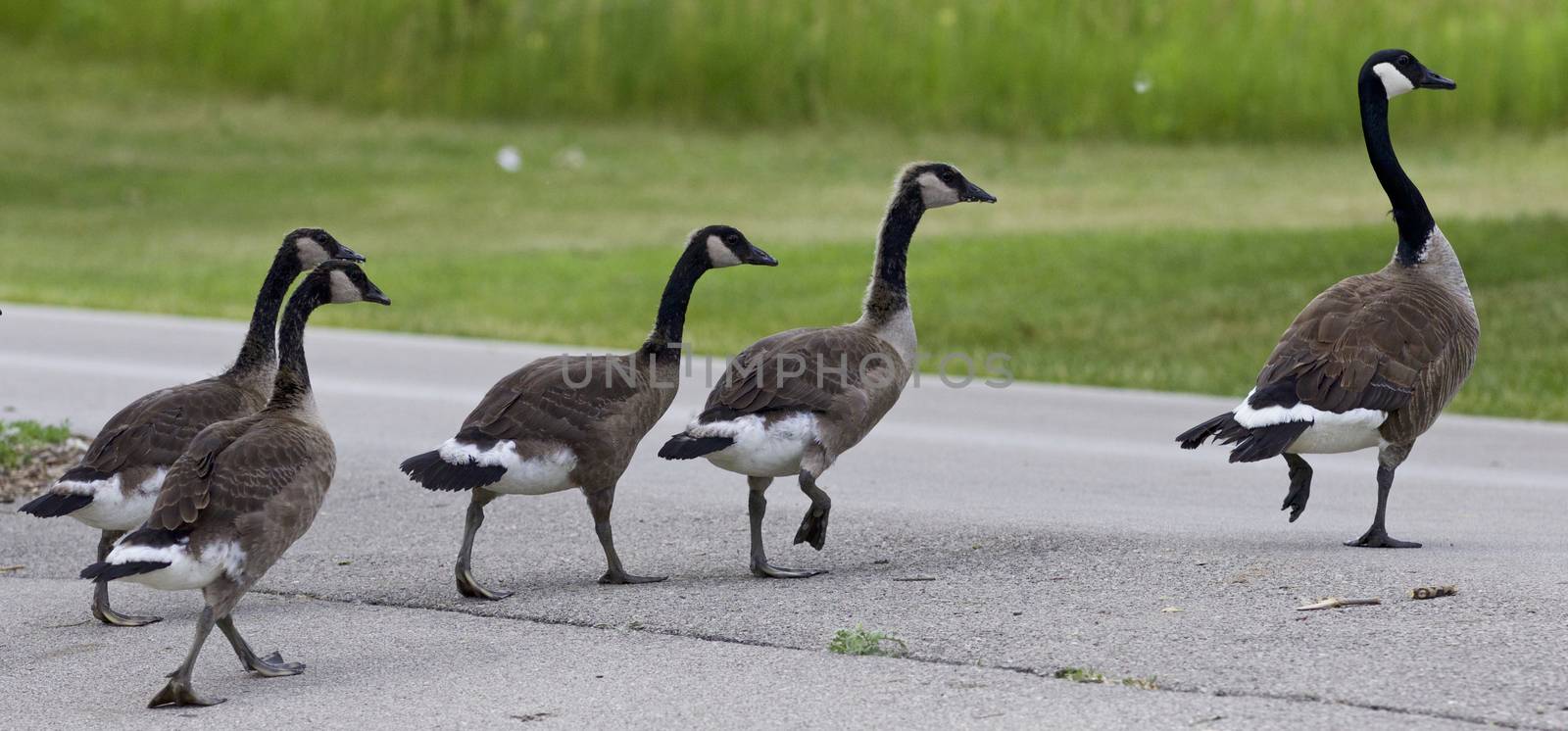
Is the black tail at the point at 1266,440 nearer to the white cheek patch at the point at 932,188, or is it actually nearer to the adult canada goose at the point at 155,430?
the white cheek patch at the point at 932,188

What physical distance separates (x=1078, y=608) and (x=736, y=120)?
85.3 feet

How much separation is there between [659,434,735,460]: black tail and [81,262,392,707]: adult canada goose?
1331 mm

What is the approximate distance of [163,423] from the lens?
22.8 feet

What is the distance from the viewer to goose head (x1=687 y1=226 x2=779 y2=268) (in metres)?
7.89

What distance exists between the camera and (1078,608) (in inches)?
268

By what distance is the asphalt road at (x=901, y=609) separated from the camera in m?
5.81

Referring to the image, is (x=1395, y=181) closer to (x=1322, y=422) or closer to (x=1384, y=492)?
(x=1384, y=492)

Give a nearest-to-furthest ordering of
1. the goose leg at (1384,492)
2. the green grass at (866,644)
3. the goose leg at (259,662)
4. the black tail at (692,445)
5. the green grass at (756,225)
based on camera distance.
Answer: the goose leg at (259,662) < the green grass at (866,644) < the black tail at (692,445) < the goose leg at (1384,492) < the green grass at (756,225)

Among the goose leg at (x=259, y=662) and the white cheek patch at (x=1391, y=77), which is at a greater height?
the white cheek patch at (x=1391, y=77)

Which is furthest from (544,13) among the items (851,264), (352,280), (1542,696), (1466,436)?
(1542,696)

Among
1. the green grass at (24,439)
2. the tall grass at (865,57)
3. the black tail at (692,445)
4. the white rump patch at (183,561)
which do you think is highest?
the tall grass at (865,57)

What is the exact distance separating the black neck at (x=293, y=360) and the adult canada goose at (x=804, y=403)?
143 cm

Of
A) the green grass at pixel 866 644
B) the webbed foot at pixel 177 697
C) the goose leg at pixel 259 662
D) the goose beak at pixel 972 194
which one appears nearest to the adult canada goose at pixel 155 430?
the goose leg at pixel 259 662

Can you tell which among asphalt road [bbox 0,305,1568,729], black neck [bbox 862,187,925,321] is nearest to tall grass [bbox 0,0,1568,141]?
asphalt road [bbox 0,305,1568,729]
